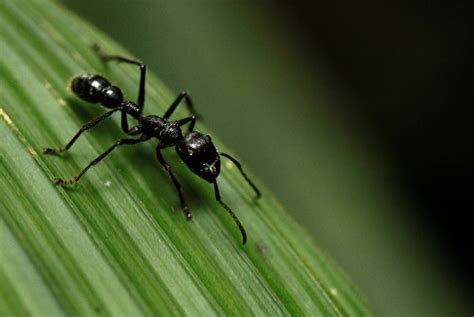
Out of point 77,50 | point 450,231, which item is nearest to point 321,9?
point 450,231

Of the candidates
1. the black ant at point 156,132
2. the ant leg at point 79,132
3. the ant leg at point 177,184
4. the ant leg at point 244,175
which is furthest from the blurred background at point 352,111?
the ant leg at point 79,132

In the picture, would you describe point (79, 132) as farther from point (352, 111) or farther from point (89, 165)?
point (352, 111)

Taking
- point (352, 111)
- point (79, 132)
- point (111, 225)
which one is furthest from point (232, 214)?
point (352, 111)

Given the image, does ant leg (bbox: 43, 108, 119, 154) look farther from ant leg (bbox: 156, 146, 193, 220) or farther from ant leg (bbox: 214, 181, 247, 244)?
ant leg (bbox: 214, 181, 247, 244)

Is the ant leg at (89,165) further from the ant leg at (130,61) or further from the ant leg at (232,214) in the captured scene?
the ant leg at (232,214)

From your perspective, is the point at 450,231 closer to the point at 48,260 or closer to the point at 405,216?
the point at 405,216

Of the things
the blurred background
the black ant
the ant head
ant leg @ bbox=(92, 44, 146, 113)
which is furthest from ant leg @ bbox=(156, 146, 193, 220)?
the blurred background
